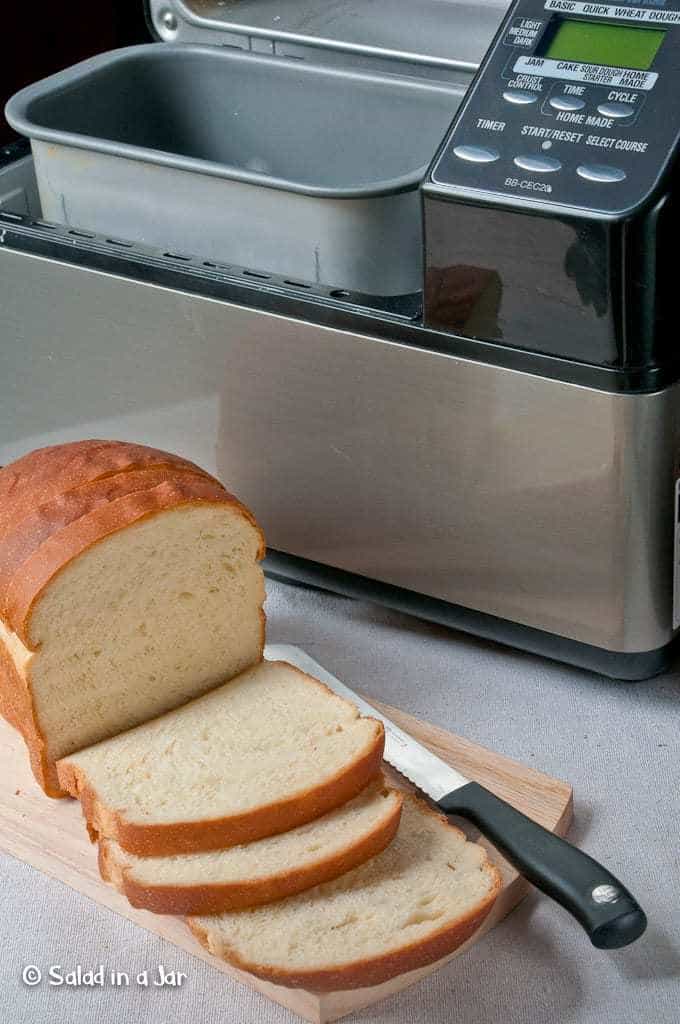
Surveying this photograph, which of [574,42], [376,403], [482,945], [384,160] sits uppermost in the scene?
[574,42]

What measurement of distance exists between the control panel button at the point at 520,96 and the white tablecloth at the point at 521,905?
49 centimetres

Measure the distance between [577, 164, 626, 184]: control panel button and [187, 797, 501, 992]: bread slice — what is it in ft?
1.59

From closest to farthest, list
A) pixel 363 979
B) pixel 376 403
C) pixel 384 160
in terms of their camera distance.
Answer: pixel 363 979
pixel 376 403
pixel 384 160

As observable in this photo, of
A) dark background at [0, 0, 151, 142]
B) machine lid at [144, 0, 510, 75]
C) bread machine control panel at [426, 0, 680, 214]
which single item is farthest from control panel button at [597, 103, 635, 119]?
dark background at [0, 0, 151, 142]

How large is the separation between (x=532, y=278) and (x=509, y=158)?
3.6 inches

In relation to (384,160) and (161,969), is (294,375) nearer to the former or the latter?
(384,160)

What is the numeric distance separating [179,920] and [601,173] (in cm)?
61

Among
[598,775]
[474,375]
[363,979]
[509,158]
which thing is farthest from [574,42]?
[363,979]

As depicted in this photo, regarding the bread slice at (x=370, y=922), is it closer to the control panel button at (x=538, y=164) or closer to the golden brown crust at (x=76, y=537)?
the golden brown crust at (x=76, y=537)

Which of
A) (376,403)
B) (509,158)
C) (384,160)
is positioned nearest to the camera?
(509,158)

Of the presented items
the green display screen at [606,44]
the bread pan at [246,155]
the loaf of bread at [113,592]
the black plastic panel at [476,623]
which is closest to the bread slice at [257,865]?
the loaf of bread at [113,592]

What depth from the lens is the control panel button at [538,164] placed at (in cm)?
102

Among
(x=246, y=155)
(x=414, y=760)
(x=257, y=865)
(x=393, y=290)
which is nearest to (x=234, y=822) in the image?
(x=257, y=865)

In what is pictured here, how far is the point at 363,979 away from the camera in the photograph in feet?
3.02
